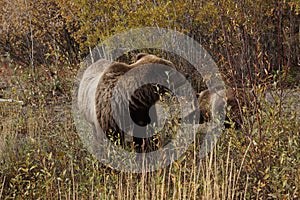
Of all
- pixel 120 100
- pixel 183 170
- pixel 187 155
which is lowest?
pixel 183 170

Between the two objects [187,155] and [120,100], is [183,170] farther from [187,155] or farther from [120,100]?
[120,100]

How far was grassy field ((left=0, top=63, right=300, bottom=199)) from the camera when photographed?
352 centimetres

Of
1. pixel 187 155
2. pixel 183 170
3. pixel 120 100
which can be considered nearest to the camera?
pixel 183 170

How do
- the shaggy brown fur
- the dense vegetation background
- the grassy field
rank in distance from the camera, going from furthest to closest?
the shaggy brown fur < the dense vegetation background < the grassy field

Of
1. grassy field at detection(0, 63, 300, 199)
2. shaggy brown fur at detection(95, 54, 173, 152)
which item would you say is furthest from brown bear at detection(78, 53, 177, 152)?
grassy field at detection(0, 63, 300, 199)

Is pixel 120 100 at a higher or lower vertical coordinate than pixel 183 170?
higher

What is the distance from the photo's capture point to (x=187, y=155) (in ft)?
14.5

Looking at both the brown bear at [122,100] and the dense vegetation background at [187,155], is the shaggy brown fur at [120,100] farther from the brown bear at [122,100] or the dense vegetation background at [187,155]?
the dense vegetation background at [187,155]

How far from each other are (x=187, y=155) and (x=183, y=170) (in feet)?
2.30

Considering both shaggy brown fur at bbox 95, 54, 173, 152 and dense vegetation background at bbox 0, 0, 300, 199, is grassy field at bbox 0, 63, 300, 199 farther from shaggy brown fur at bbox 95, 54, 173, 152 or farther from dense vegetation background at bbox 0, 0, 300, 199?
shaggy brown fur at bbox 95, 54, 173, 152

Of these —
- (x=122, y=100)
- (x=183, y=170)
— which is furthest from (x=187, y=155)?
(x=122, y=100)

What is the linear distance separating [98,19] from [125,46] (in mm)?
1107

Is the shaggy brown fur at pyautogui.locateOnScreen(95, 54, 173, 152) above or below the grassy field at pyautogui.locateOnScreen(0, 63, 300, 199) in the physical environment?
above

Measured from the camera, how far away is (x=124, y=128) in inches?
191
